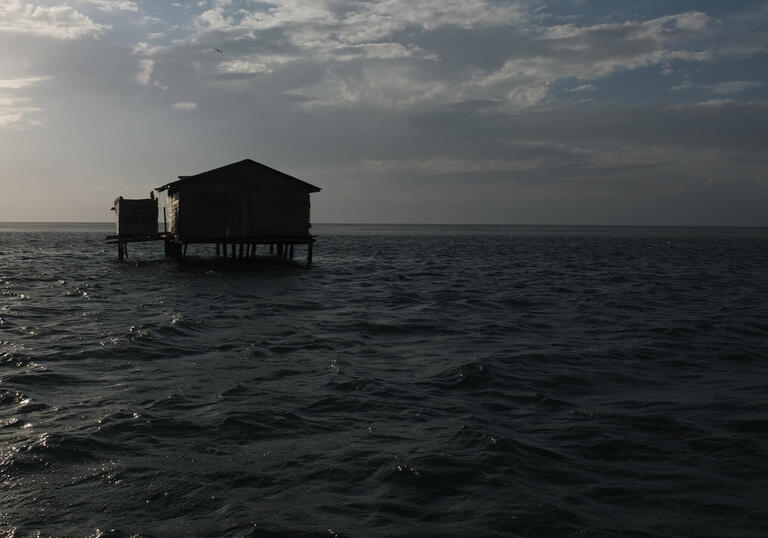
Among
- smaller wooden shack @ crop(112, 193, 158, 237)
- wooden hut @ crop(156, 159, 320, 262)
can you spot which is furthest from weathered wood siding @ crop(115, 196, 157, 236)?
wooden hut @ crop(156, 159, 320, 262)

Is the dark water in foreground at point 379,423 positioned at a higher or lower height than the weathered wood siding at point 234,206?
lower

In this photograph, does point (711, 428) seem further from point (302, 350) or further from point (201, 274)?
point (201, 274)

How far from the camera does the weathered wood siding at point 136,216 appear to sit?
38.1 meters

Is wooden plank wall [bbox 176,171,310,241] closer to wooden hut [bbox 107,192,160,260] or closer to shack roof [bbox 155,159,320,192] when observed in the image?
shack roof [bbox 155,159,320,192]

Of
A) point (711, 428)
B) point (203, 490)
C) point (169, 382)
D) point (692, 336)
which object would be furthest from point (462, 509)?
point (692, 336)

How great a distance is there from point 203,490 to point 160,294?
17.9 metres

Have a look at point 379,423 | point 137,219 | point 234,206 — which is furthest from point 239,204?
point 379,423

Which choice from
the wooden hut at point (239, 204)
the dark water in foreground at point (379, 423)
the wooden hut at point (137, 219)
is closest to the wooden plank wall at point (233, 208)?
the wooden hut at point (239, 204)

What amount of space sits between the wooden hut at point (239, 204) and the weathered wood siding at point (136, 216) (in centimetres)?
521

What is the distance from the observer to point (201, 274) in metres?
31.4

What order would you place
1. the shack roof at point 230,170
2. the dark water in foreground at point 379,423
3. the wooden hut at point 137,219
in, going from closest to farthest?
the dark water in foreground at point 379,423
the shack roof at point 230,170
the wooden hut at point 137,219

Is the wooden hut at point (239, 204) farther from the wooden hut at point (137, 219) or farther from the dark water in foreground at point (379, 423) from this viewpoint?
the dark water in foreground at point (379, 423)

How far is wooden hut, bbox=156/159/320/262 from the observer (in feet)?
108

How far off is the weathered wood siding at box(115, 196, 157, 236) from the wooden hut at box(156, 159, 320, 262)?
17.1ft
